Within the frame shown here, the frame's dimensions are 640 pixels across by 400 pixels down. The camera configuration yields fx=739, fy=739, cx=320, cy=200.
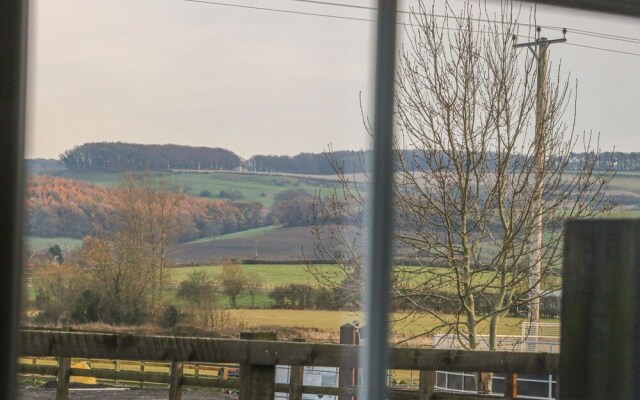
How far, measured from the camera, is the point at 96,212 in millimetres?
1405

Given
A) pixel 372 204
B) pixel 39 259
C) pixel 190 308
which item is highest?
pixel 372 204

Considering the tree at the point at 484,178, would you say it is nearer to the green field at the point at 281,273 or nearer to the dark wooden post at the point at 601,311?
the dark wooden post at the point at 601,311

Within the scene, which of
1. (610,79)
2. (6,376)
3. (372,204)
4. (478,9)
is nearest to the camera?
(6,376)

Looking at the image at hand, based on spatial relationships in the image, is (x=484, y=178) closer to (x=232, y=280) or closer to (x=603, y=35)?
(x=603, y=35)

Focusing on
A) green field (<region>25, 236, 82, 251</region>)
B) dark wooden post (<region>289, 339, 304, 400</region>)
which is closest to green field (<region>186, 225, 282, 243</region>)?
green field (<region>25, 236, 82, 251</region>)

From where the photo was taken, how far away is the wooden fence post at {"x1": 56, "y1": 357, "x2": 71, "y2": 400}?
4.55 ft

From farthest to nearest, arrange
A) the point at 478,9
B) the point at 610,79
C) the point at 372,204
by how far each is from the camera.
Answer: the point at 610,79 → the point at 478,9 → the point at 372,204

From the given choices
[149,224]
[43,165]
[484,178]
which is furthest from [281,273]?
[484,178]

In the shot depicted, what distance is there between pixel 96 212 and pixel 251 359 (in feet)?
1.51

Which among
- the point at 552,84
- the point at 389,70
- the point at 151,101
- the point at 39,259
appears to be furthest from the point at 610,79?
the point at 39,259

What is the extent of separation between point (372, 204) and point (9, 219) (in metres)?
0.70

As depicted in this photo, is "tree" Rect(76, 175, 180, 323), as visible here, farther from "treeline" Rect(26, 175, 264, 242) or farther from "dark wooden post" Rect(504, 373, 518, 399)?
"dark wooden post" Rect(504, 373, 518, 399)

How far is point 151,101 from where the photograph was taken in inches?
56.6

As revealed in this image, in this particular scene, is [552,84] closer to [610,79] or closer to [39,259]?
[610,79]
